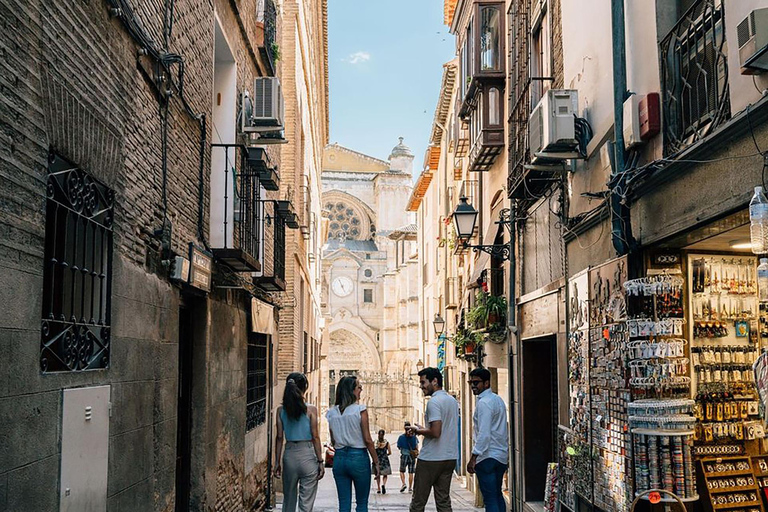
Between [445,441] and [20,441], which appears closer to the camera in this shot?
[20,441]

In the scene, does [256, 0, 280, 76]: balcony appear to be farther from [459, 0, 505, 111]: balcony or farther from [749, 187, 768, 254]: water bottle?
[749, 187, 768, 254]: water bottle

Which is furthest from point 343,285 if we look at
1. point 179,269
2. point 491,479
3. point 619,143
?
point 619,143

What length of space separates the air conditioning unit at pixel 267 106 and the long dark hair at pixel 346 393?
3.54 meters

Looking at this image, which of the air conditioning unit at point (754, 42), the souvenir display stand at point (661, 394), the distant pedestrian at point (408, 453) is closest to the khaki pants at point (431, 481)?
the souvenir display stand at point (661, 394)

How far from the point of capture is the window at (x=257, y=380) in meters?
12.7

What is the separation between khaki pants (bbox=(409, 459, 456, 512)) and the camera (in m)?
8.49

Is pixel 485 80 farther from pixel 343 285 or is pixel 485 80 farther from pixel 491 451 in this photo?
pixel 343 285

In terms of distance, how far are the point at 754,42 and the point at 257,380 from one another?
10.2 m

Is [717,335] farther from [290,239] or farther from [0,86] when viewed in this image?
[290,239]

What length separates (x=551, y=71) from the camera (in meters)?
10.5

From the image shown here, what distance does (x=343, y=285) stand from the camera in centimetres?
6650

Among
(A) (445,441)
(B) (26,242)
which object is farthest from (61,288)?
(A) (445,441)

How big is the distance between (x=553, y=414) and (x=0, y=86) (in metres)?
8.96

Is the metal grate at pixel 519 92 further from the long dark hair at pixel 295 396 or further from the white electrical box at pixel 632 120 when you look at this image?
the long dark hair at pixel 295 396
